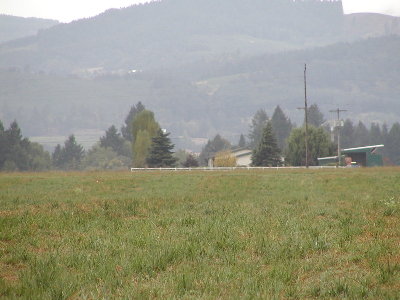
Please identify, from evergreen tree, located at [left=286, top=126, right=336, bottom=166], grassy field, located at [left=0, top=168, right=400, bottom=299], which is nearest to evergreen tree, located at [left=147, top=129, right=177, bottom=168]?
evergreen tree, located at [left=286, top=126, right=336, bottom=166]

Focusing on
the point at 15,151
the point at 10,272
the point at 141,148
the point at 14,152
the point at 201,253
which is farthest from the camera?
the point at 15,151

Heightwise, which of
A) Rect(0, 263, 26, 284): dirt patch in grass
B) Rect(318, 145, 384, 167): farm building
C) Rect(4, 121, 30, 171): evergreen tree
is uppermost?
Rect(4, 121, 30, 171): evergreen tree

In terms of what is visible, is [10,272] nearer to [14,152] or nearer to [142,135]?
[142,135]

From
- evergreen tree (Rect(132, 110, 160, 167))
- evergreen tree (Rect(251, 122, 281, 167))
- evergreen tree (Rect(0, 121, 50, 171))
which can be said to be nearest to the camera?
evergreen tree (Rect(251, 122, 281, 167))

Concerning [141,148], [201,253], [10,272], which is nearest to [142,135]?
[141,148]

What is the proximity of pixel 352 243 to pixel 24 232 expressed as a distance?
7.36 meters

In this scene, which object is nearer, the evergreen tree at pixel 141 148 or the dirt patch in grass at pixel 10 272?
the dirt patch in grass at pixel 10 272

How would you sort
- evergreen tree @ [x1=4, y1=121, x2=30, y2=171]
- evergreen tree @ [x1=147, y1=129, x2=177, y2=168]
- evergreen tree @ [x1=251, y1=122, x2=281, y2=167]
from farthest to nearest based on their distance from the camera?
1. evergreen tree @ [x1=4, y1=121, x2=30, y2=171]
2. evergreen tree @ [x1=251, y1=122, x2=281, y2=167]
3. evergreen tree @ [x1=147, y1=129, x2=177, y2=168]

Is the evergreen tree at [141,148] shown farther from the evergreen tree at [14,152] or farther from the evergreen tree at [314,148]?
the evergreen tree at [14,152]

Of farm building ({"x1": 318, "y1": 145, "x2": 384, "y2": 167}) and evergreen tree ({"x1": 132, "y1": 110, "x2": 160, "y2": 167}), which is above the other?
evergreen tree ({"x1": 132, "y1": 110, "x2": 160, "y2": 167})

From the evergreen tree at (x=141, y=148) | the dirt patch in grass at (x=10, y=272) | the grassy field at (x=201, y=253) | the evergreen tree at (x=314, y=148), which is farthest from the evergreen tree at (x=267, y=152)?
the dirt patch in grass at (x=10, y=272)

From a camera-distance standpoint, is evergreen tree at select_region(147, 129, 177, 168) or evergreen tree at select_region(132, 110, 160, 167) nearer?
evergreen tree at select_region(147, 129, 177, 168)

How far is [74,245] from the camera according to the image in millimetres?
13711

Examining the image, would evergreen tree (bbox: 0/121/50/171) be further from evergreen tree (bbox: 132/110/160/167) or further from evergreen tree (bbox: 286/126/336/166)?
evergreen tree (bbox: 286/126/336/166)
